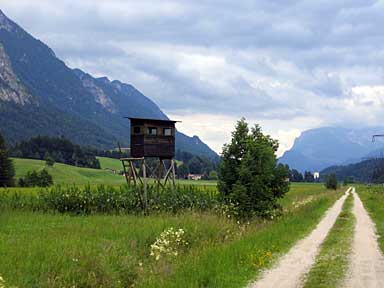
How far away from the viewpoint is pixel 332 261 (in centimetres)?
1427

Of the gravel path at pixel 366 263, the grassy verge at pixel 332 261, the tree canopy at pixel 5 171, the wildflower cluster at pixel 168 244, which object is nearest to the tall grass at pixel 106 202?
the grassy verge at pixel 332 261

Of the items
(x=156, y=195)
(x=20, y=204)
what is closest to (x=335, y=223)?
(x=156, y=195)

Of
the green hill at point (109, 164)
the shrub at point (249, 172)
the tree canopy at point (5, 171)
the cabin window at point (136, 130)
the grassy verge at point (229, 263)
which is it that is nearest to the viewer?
the grassy verge at point (229, 263)

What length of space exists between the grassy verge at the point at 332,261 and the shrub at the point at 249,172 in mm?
4172

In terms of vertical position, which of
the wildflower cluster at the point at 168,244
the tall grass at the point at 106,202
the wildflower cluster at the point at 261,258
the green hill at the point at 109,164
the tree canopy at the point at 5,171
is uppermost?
the green hill at the point at 109,164

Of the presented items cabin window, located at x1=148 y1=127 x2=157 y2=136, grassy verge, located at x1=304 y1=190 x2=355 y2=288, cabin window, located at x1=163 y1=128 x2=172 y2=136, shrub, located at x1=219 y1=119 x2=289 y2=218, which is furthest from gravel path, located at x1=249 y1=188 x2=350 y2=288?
cabin window, located at x1=163 y1=128 x2=172 y2=136

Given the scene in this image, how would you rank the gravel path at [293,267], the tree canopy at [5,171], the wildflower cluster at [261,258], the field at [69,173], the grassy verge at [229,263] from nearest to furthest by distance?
the grassy verge at [229,263], the gravel path at [293,267], the wildflower cluster at [261,258], the tree canopy at [5,171], the field at [69,173]

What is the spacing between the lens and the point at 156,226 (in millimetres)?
19734

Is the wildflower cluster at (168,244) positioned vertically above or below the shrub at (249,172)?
below

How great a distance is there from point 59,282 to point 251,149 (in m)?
15.7

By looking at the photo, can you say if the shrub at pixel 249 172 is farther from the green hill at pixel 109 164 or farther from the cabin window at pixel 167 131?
the green hill at pixel 109 164

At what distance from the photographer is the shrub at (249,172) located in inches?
987

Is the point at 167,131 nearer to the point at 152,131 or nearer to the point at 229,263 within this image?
the point at 152,131

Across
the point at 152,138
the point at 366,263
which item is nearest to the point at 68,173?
the point at 152,138
